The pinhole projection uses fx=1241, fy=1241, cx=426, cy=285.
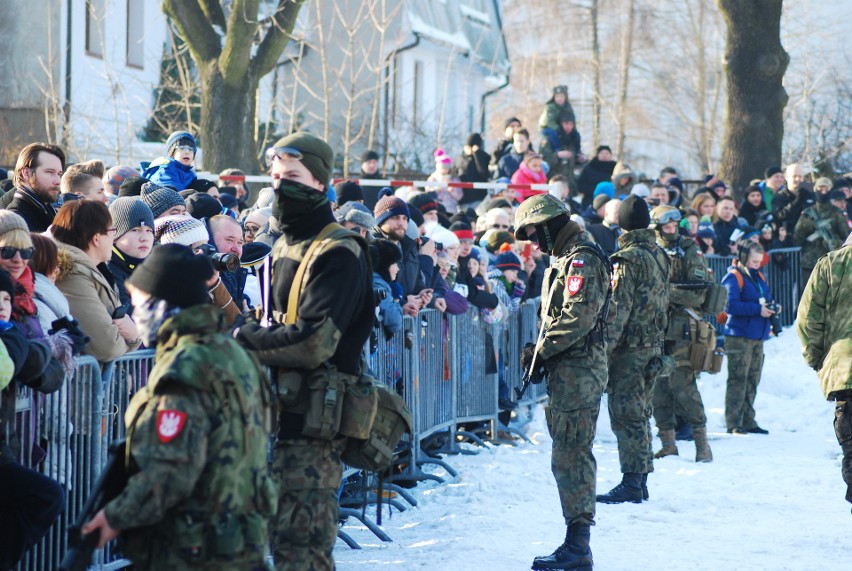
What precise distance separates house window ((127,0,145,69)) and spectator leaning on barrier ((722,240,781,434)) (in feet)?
51.5

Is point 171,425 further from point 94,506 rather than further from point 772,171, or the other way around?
point 772,171

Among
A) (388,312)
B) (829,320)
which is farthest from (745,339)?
(388,312)

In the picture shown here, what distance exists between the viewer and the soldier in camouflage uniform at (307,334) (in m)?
4.87

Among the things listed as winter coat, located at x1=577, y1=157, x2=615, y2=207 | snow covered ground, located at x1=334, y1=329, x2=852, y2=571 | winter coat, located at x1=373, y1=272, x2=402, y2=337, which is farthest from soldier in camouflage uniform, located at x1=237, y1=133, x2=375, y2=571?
winter coat, located at x1=577, y1=157, x2=615, y2=207

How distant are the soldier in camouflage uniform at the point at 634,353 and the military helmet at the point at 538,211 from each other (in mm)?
1947

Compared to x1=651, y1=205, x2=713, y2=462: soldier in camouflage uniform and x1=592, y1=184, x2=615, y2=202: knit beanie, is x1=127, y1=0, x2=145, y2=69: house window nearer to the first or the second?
x1=592, y1=184, x2=615, y2=202: knit beanie

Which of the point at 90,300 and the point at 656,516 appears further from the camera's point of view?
the point at 656,516

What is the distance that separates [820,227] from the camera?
1745 cm

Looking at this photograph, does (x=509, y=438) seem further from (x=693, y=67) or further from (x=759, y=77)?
(x=693, y=67)

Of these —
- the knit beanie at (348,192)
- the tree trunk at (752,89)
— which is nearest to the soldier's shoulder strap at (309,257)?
the knit beanie at (348,192)

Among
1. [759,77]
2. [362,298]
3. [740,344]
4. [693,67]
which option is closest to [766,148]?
[759,77]

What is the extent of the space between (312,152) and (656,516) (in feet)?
15.3

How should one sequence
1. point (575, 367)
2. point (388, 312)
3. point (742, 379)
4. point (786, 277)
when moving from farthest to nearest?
point (786, 277) → point (742, 379) → point (388, 312) → point (575, 367)

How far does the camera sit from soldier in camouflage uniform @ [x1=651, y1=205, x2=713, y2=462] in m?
11.2
